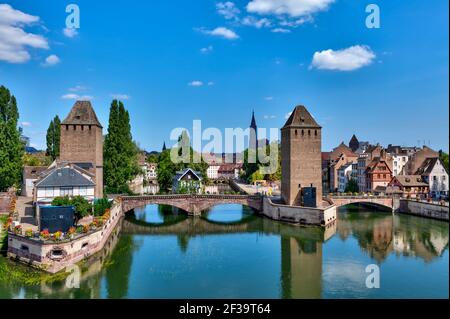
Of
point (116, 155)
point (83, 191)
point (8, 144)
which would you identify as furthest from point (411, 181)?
point (8, 144)

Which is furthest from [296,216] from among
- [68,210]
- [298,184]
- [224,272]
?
[68,210]

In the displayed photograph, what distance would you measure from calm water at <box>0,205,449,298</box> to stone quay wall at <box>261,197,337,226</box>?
1.31 metres

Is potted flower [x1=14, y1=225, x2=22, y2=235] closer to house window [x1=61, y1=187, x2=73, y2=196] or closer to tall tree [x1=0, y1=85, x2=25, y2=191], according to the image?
house window [x1=61, y1=187, x2=73, y2=196]

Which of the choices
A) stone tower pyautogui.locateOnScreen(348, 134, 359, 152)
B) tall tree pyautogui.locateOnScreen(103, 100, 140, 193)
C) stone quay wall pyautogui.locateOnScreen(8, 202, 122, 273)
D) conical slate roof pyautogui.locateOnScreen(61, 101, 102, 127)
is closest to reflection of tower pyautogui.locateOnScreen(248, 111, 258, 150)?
stone tower pyautogui.locateOnScreen(348, 134, 359, 152)

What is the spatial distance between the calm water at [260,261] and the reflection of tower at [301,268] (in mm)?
61

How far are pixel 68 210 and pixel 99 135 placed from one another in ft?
53.8

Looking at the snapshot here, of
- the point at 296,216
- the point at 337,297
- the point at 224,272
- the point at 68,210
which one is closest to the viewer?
the point at 337,297

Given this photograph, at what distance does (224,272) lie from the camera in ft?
75.3

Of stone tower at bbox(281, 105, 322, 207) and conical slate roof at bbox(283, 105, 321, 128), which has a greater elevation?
conical slate roof at bbox(283, 105, 321, 128)

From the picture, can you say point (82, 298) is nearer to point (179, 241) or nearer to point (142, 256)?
point (142, 256)

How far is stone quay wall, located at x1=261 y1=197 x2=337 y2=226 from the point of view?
37.2 meters

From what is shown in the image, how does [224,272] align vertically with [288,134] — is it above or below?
below
